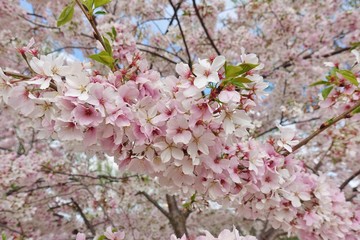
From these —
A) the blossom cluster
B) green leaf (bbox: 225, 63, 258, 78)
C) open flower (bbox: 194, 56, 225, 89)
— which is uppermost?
open flower (bbox: 194, 56, 225, 89)

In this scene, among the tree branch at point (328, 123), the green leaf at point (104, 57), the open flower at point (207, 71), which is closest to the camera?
the open flower at point (207, 71)

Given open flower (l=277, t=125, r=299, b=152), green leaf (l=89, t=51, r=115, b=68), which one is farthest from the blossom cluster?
green leaf (l=89, t=51, r=115, b=68)

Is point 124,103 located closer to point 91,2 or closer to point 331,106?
point 91,2

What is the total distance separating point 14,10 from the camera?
201 inches

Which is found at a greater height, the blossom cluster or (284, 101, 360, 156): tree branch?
(284, 101, 360, 156): tree branch

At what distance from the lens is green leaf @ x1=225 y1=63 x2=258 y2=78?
1044mm

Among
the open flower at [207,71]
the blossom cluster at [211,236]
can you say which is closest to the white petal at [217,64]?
the open flower at [207,71]

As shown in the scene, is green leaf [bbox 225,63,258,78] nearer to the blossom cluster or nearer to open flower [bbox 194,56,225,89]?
open flower [bbox 194,56,225,89]

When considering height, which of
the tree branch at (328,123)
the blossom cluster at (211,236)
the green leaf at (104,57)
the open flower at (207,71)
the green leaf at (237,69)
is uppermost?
the green leaf at (104,57)

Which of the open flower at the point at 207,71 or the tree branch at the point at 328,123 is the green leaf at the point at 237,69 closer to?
the open flower at the point at 207,71

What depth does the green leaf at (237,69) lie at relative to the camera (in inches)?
41.1

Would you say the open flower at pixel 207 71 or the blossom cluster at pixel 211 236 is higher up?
the open flower at pixel 207 71

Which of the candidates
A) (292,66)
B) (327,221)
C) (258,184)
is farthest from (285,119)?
(258,184)

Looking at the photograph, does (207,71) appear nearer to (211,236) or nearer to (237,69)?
(237,69)
